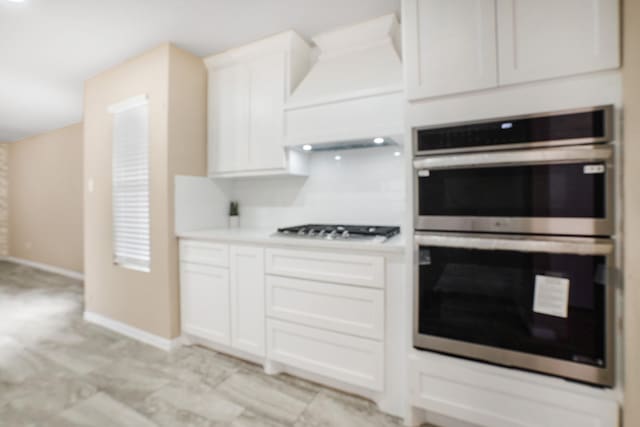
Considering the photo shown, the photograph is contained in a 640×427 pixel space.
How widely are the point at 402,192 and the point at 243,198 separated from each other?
62.0 inches

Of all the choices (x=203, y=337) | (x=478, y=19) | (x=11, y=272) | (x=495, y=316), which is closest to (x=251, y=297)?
(x=203, y=337)

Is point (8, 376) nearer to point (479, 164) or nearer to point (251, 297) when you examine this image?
point (251, 297)

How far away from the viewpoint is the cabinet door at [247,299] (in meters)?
2.13

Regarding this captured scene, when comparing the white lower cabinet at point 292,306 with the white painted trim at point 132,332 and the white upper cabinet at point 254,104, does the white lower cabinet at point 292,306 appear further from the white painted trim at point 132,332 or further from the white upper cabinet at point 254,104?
the white upper cabinet at point 254,104

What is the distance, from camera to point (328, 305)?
1877 millimetres

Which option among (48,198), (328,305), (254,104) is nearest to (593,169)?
(328,305)

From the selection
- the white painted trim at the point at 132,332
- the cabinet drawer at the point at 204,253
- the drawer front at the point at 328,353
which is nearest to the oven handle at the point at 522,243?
the drawer front at the point at 328,353

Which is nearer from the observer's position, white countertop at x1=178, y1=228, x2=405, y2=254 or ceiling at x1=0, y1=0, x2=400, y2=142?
white countertop at x1=178, y1=228, x2=405, y2=254

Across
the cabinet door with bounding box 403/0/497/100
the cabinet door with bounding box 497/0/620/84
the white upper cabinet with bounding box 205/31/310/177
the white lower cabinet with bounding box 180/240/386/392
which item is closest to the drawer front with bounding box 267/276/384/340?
the white lower cabinet with bounding box 180/240/386/392

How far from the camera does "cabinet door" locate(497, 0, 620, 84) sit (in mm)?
1222

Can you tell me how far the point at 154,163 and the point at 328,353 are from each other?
2035 millimetres

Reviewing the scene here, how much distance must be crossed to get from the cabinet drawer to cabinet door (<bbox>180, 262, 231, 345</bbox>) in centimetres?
4

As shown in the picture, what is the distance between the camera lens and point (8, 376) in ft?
6.98

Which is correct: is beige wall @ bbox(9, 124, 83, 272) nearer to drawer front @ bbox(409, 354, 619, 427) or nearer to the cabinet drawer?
the cabinet drawer
